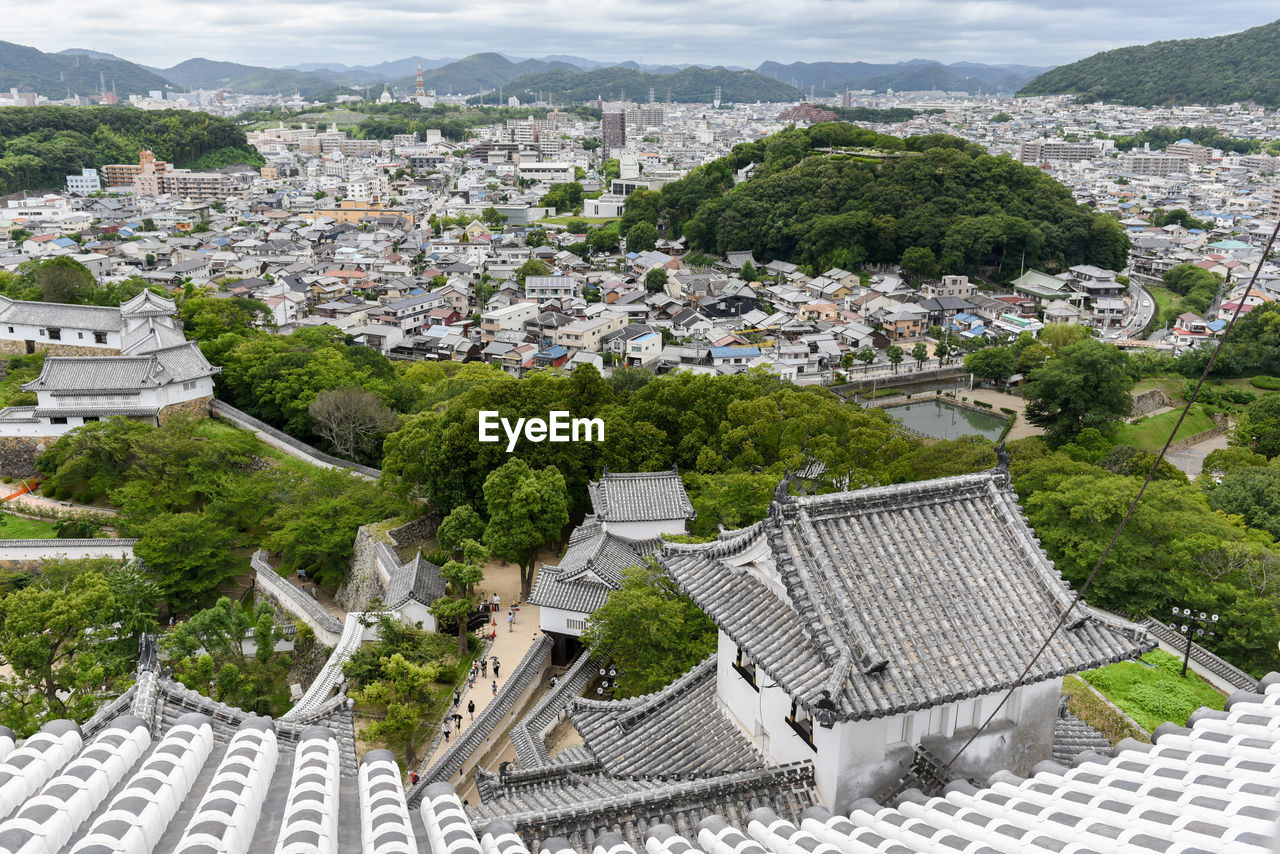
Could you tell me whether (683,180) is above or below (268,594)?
above

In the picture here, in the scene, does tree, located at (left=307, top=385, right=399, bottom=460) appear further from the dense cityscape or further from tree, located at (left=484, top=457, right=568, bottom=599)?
tree, located at (left=484, top=457, right=568, bottom=599)

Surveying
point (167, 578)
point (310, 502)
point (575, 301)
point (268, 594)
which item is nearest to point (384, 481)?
point (310, 502)

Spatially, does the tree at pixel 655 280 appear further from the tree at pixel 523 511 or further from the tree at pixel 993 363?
the tree at pixel 523 511

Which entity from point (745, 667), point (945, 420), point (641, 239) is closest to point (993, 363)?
point (945, 420)

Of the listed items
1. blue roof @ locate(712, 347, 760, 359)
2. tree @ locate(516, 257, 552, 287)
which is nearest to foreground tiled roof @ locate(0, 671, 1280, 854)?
blue roof @ locate(712, 347, 760, 359)

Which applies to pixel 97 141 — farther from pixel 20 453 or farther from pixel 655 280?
pixel 20 453

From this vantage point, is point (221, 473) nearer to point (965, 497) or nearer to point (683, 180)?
point (965, 497)
